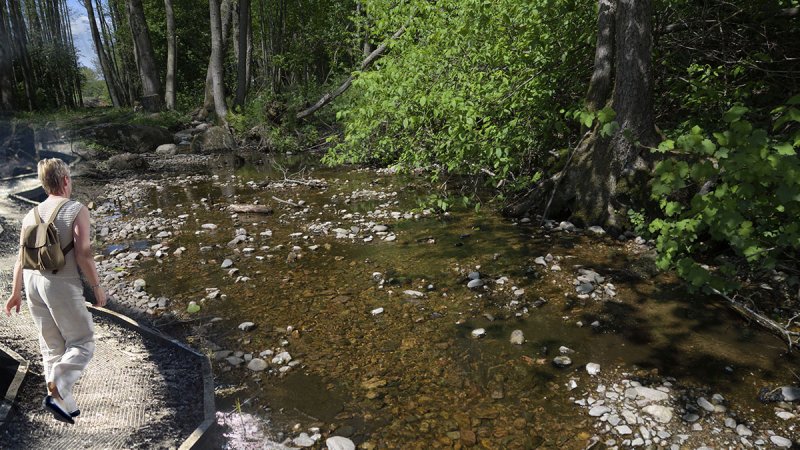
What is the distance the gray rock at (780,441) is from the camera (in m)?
3.76

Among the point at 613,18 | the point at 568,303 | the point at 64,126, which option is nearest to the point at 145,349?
the point at 568,303

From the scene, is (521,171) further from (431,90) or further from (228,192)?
(228,192)

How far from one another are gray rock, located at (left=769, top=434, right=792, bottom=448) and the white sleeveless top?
232 inches

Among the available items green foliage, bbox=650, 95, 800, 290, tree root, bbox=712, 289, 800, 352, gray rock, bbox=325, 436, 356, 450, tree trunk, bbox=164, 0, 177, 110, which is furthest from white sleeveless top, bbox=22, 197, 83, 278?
tree trunk, bbox=164, 0, 177, 110

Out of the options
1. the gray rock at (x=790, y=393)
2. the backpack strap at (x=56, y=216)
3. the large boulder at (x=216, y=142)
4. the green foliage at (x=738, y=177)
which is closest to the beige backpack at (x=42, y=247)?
the backpack strap at (x=56, y=216)

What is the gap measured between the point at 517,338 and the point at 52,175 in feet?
16.0

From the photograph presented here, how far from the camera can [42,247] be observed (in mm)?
3723

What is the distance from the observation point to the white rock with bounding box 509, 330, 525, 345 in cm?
550

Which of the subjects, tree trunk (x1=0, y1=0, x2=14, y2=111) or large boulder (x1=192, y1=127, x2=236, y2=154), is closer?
large boulder (x1=192, y1=127, x2=236, y2=154)

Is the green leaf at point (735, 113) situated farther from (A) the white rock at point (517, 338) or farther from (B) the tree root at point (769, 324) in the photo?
(A) the white rock at point (517, 338)

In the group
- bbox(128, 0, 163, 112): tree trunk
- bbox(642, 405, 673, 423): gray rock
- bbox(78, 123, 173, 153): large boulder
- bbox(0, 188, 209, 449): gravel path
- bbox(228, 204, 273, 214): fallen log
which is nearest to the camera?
bbox(0, 188, 209, 449): gravel path

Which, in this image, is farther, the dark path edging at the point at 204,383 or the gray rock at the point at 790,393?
the gray rock at the point at 790,393

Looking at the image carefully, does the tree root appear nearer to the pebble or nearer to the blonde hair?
the pebble

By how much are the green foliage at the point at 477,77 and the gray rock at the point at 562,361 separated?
143 inches
